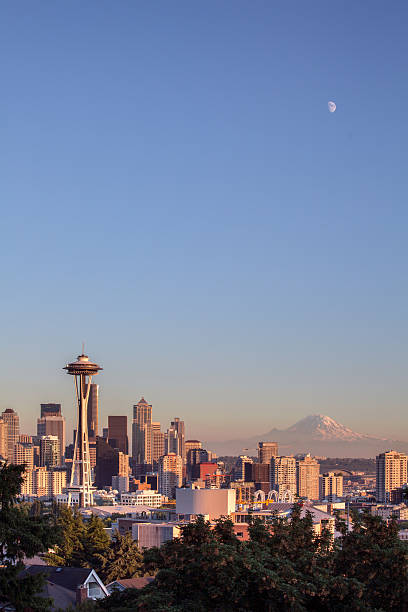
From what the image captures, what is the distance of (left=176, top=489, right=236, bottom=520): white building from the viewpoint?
15575 centimetres

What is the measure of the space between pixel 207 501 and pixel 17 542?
132 metres

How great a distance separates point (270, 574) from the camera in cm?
3141

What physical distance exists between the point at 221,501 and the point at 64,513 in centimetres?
6095

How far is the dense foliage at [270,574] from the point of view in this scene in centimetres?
3142

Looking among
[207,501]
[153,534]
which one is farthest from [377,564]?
[207,501]

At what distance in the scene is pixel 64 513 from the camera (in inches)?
3875

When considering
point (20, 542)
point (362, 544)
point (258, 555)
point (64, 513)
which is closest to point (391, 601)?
point (362, 544)

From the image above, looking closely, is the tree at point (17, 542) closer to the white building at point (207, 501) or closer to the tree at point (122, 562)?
the tree at point (122, 562)

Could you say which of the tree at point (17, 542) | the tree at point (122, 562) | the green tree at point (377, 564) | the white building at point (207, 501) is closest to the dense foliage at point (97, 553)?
the tree at point (122, 562)

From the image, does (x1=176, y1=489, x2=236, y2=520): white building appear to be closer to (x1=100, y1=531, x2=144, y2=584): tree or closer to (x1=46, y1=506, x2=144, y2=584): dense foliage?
(x1=46, y1=506, x2=144, y2=584): dense foliage

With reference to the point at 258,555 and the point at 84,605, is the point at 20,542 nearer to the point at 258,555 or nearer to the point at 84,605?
the point at 258,555

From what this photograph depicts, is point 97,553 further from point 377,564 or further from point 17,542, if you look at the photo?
point 17,542

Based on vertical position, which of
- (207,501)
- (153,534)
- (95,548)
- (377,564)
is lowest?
(153,534)

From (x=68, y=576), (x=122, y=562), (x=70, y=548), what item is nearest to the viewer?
(x=68, y=576)
